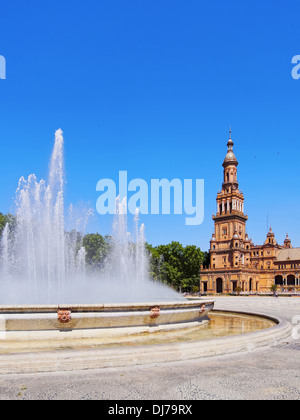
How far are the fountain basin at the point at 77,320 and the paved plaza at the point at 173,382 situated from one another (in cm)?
251

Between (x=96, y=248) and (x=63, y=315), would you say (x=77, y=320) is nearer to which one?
(x=63, y=315)

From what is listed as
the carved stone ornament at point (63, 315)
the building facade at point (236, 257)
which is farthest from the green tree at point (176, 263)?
the carved stone ornament at point (63, 315)

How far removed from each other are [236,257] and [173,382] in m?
77.0

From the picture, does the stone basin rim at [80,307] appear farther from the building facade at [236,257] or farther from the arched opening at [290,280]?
the arched opening at [290,280]

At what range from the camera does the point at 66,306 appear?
8.55 m

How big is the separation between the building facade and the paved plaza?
7345 centimetres

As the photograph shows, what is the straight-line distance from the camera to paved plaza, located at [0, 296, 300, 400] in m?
5.15

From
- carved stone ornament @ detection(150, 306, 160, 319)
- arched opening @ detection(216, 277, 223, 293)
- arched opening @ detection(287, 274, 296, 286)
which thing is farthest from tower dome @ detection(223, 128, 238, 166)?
carved stone ornament @ detection(150, 306, 160, 319)

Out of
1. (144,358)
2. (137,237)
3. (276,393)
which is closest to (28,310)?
(144,358)

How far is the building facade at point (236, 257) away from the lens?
79806 millimetres

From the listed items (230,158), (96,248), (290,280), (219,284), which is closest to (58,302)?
(96,248)

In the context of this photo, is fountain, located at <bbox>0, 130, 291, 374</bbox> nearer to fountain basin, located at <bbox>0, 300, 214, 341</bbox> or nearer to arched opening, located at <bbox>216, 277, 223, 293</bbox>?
fountain basin, located at <bbox>0, 300, 214, 341</bbox>

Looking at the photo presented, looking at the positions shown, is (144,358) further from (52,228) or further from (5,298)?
(52,228)
